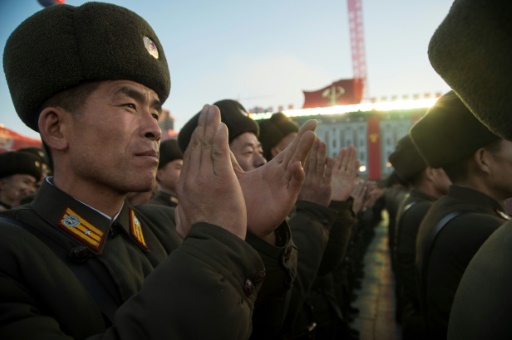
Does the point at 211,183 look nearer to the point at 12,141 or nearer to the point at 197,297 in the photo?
the point at 197,297

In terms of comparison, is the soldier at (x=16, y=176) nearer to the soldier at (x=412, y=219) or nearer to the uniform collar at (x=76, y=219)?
the uniform collar at (x=76, y=219)

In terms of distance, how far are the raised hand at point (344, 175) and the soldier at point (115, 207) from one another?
1.25 metres

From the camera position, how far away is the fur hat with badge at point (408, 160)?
4.79 meters

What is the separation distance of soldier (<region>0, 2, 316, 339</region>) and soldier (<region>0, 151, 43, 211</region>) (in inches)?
148

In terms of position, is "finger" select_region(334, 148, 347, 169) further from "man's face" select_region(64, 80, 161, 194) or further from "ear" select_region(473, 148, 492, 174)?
"man's face" select_region(64, 80, 161, 194)

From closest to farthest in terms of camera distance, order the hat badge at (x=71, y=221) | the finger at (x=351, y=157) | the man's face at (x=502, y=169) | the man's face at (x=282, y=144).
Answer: the hat badge at (x=71, y=221) < the man's face at (x=502, y=169) < the finger at (x=351, y=157) < the man's face at (x=282, y=144)

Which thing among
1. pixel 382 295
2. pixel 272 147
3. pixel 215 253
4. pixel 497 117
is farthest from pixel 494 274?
pixel 382 295

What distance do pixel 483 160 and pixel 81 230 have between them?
2.17 metres

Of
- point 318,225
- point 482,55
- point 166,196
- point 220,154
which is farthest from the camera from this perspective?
point 166,196

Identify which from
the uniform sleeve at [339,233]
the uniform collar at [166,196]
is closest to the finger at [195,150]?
the uniform sleeve at [339,233]

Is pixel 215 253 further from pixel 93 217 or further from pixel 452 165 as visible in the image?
A: pixel 452 165

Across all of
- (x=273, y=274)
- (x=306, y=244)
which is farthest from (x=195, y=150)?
(x=306, y=244)

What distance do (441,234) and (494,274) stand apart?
1.20 meters

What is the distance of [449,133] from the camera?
7.23 feet
